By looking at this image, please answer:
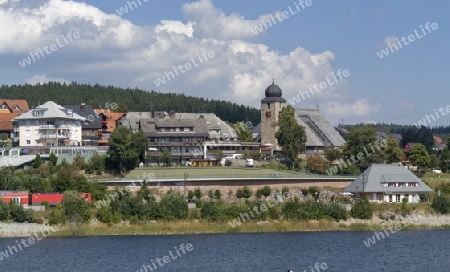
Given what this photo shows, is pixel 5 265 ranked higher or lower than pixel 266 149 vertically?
lower

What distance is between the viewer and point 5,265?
5816cm

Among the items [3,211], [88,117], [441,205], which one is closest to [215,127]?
[88,117]

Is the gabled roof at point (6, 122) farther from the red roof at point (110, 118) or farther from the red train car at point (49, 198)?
the red train car at point (49, 198)

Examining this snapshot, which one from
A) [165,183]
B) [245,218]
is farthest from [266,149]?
[245,218]

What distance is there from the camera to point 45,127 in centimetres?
10794

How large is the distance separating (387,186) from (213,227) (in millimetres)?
20830

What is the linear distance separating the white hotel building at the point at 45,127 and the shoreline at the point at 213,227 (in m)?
32.8

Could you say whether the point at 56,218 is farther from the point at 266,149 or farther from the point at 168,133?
the point at 266,149

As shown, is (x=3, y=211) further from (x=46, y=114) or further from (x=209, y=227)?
(x=46, y=114)

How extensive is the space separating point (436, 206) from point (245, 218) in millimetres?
19103

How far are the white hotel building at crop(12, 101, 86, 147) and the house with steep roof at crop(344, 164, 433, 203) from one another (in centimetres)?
3646

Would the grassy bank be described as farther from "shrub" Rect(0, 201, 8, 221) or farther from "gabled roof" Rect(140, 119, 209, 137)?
"gabled roof" Rect(140, 119, 209, 137)

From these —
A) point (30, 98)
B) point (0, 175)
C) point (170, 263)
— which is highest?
point (30, 98)

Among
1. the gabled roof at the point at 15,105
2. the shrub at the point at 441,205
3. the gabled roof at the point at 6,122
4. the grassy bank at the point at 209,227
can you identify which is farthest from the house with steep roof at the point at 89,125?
the shrub at the point at 441,205
